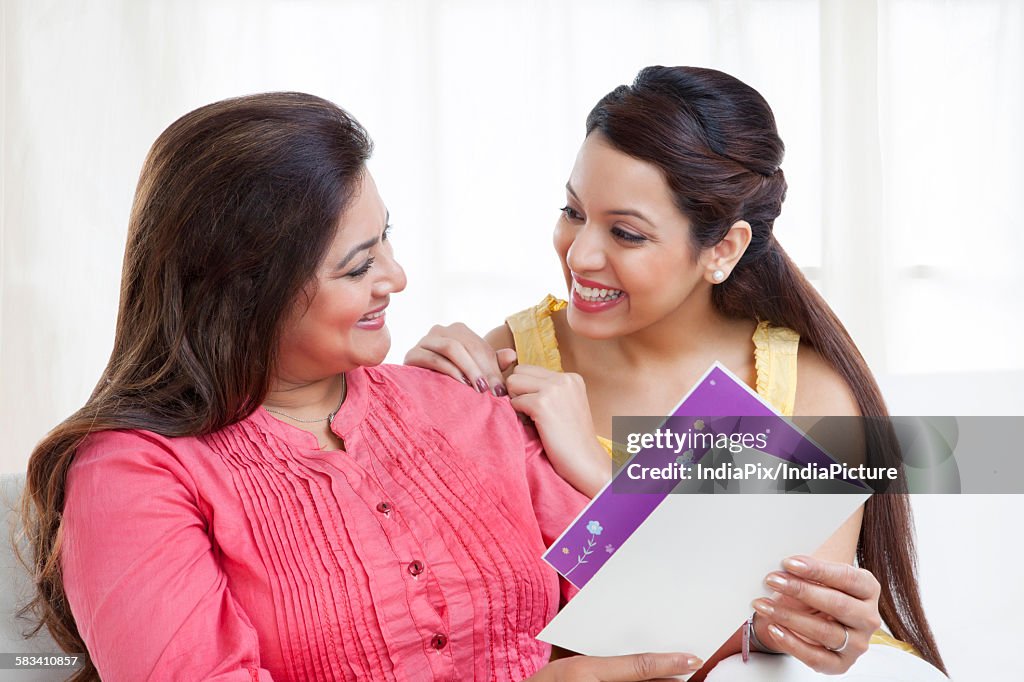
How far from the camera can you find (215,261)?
53.7 inches

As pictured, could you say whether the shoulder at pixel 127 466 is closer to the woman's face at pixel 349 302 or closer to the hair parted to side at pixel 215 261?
the hair parted to side at pixel 215 261

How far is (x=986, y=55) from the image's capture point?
3.58 meters

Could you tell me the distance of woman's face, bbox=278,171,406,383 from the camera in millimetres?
1395

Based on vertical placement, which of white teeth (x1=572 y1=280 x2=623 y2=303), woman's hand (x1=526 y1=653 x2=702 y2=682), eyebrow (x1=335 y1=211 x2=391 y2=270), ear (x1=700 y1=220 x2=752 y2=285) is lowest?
woman's hand (x1=526 y1=653 x2=702 y2=682)

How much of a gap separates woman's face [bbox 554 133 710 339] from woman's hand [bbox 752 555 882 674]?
0.64m

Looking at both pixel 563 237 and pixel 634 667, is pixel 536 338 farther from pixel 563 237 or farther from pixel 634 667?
pixel 634 667

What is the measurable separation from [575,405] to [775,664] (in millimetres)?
449

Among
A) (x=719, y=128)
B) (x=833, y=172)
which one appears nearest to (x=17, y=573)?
(x=719, y=128)

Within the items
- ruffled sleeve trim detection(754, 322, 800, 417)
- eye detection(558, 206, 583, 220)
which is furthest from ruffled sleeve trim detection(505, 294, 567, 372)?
ruffled sleeve trim detection(754, 322, 800, 417)

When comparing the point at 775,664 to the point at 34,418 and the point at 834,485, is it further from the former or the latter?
the point at 34,418

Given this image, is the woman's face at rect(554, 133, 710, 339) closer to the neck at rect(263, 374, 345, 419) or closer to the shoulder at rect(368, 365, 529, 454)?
the shoulder at rect(368, 365, 529, 454)

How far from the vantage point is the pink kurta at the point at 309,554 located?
1265 millimetres

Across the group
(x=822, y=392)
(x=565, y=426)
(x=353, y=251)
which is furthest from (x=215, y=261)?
(x=822, y=392)

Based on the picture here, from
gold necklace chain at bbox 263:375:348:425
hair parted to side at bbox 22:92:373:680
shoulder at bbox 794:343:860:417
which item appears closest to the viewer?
hair parted to side at bbox 22:92:373:680
